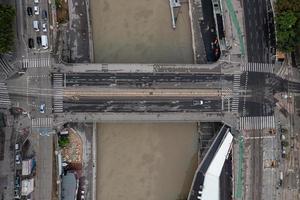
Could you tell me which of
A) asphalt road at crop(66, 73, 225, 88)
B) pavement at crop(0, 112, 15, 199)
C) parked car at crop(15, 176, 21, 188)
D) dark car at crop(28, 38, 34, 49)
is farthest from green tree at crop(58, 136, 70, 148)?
dark car at crop(28, 38, 34, 49)

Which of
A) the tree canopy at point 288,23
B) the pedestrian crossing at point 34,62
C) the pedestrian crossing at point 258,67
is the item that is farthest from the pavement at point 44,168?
the tree canopy at point 288,23

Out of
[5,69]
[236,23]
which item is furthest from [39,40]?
[236,23]

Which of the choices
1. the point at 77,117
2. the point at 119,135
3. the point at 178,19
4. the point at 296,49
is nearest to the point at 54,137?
the point at 77,117

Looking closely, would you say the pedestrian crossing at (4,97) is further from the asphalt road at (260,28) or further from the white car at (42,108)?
the asphalt road at (260,28)

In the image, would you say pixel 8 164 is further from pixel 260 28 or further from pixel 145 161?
pixel 260 28

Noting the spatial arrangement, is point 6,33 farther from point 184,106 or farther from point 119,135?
point 184,106
